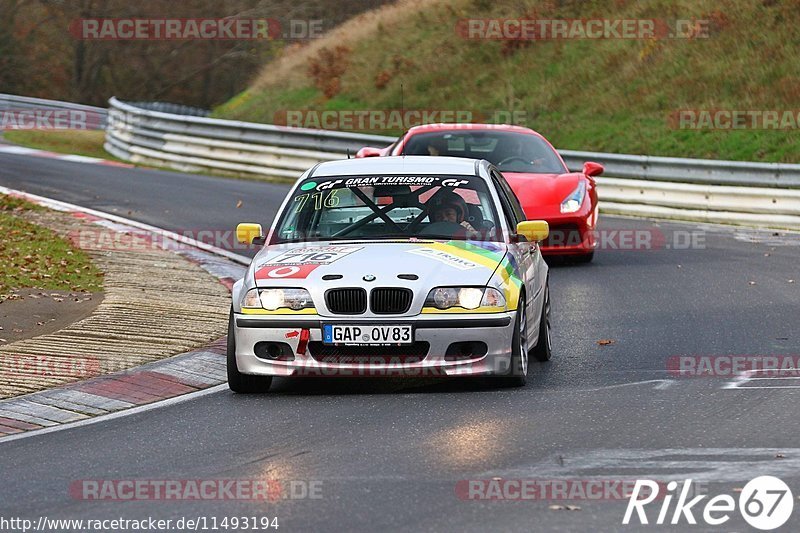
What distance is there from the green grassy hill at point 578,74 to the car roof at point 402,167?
14.4m

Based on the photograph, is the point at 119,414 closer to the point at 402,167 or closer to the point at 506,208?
the point at 402,167

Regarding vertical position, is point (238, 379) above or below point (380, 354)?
below

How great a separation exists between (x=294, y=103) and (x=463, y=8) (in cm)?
504

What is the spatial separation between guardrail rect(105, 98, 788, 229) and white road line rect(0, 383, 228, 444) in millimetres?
12772

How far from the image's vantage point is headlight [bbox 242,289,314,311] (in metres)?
9.04

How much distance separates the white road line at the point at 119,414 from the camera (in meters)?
8.25

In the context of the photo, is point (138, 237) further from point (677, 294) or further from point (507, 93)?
point (507, 93)

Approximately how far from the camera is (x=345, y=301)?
29.5ft

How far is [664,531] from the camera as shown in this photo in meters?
5.79

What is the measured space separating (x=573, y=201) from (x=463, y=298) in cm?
713

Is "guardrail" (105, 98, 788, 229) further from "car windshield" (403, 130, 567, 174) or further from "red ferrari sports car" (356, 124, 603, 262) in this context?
"car windshield" (403, 130, 567, 174)

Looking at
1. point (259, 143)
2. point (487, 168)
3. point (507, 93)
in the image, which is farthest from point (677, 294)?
point (507, 93)

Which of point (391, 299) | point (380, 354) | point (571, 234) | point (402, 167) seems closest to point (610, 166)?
point (571, 234)

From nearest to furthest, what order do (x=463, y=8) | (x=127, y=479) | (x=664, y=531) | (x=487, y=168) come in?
(x=664, y=531) → (x=127, y=479) → (x=487, y=168) → (x=463, y=8)
